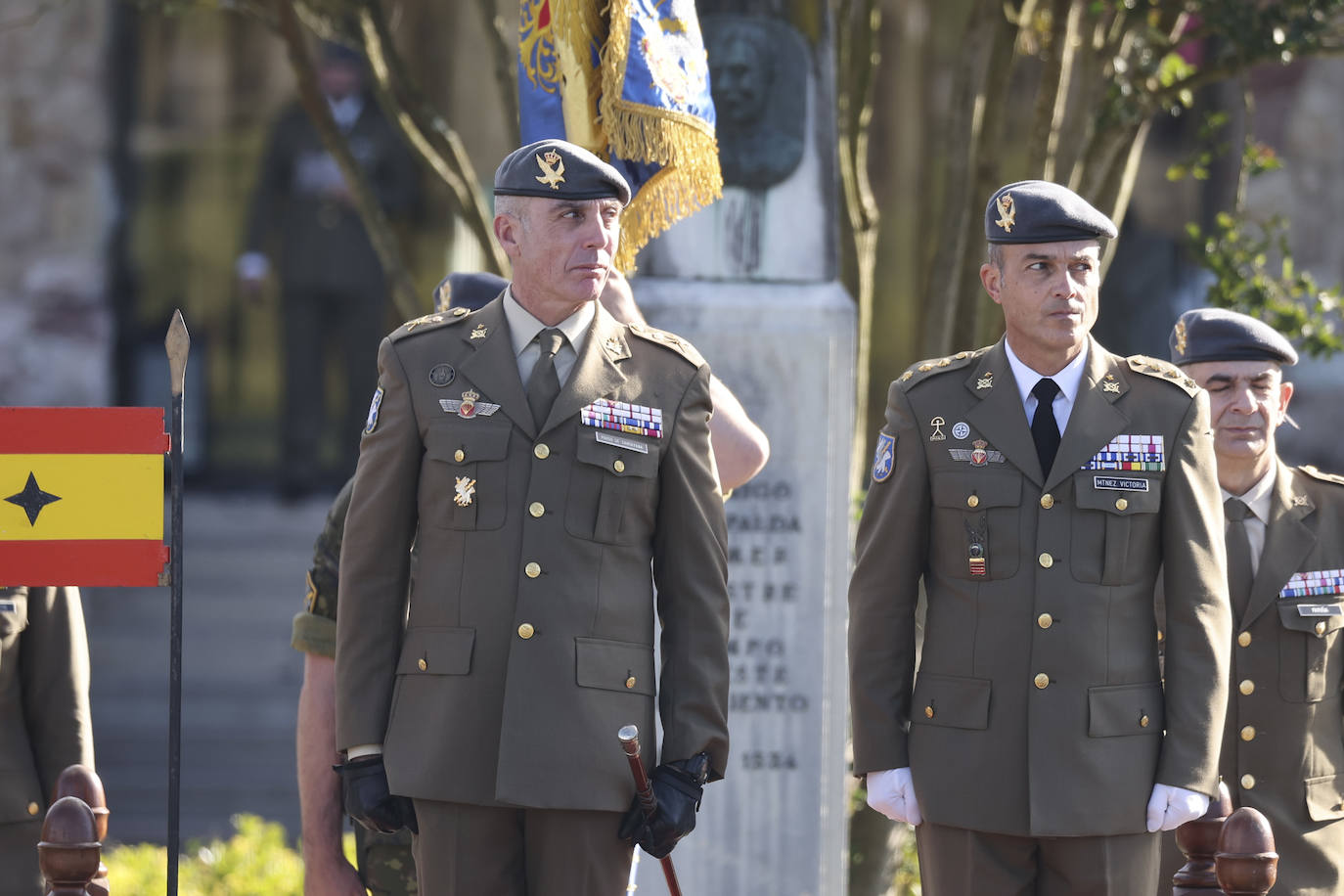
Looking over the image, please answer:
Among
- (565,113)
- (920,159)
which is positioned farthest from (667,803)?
(920,159)

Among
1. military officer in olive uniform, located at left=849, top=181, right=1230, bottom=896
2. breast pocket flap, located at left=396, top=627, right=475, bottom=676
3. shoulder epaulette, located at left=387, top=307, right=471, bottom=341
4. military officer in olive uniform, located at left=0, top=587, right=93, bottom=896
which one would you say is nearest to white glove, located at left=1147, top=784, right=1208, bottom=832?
military officer in olive uniform, located at left=849, top=181, right=1230, bottom=896

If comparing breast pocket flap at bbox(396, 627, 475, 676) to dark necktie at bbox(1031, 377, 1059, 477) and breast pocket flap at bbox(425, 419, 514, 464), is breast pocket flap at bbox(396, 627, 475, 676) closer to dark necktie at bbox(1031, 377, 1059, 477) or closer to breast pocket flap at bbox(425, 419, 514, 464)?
breast pocket flap at bbox(425, 419, 514, 464)

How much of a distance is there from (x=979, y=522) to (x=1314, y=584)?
1146 millimetres

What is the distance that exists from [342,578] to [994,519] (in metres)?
1.24

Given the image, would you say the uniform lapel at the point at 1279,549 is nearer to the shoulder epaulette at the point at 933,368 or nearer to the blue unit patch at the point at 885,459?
the shoulder epaulette at the point at 933,368

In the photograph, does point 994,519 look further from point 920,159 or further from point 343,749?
point 920,159

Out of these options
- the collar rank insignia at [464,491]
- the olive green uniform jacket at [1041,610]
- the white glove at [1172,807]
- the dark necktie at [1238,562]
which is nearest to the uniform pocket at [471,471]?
the collar rank insignia at [464,491]

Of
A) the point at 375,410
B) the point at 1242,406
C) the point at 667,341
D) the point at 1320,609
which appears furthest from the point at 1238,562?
the point at 375,410

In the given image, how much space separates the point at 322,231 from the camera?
13.1m

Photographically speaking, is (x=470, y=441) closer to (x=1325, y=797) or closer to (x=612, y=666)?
(x=612, y=666)

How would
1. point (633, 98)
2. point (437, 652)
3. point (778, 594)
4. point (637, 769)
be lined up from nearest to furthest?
1. point (637, 769)
2. point (437, 652)
3. point (633, 98)
4. point (778, 594)

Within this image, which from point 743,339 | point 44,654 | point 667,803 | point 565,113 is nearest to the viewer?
point 667,803

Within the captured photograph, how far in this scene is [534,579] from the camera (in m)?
3.42

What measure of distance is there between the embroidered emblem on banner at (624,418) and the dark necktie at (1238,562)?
5.28 feet
